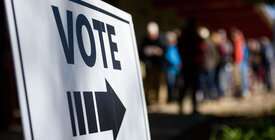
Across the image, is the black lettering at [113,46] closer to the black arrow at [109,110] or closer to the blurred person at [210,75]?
the black arrow at [109,110]

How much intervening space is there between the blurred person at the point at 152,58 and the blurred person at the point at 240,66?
2.26 m

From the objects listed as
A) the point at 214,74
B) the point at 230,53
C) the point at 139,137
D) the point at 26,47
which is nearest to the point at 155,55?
the point at 214,74

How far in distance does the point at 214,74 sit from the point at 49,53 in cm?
1087

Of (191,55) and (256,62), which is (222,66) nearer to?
(256,62)

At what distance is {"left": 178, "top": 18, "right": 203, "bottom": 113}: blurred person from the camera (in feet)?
28.2

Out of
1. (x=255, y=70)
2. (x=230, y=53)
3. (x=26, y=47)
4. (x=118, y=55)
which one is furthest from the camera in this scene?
(x=255, y=70)

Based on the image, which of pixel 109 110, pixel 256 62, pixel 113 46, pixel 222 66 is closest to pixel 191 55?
pixel 222 66

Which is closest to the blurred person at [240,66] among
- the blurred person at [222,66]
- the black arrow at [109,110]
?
the blurred person at [222,66]

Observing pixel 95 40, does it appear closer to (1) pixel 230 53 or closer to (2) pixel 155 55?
(2) pixel 155 55

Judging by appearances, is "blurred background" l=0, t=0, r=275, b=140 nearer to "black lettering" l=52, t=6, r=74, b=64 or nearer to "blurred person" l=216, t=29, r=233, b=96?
"blurred person" l=216, t=29, r=233, b=96

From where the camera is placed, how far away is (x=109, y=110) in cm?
173

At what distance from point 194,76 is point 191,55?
1.27 ft

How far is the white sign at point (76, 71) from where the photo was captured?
127 centimetres

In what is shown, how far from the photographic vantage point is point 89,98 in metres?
1.58
